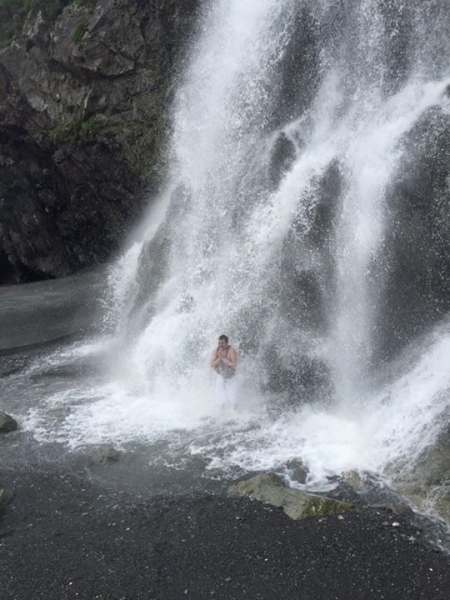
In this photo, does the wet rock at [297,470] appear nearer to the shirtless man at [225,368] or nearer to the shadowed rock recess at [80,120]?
the shirtless man at [225,368]

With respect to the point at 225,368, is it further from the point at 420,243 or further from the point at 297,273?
the point at 420,243

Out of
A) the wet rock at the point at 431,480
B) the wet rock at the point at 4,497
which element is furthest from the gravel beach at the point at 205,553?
the wet rock at the point at 431,480

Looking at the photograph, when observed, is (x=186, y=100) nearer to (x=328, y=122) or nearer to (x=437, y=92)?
(x=328, y=122)

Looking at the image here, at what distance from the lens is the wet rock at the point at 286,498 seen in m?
9.79

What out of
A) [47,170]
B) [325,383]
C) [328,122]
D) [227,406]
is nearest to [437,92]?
[328,122]

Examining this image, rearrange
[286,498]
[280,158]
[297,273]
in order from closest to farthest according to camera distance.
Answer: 1. [286,498]
2. [297,273]
3. [280,158]

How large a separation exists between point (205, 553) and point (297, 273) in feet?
28.5

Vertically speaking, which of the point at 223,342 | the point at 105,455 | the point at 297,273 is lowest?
the point at 105,455

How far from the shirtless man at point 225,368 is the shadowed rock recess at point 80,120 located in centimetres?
1637

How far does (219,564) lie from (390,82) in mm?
15288

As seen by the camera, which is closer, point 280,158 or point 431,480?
point 431,480

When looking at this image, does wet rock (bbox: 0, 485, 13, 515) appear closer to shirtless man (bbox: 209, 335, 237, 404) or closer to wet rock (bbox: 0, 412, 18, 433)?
wet rock (bbox: 0, 412, 18, 433)

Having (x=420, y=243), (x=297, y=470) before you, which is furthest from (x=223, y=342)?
(x=420, y=243)

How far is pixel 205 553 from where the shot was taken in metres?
8.98
